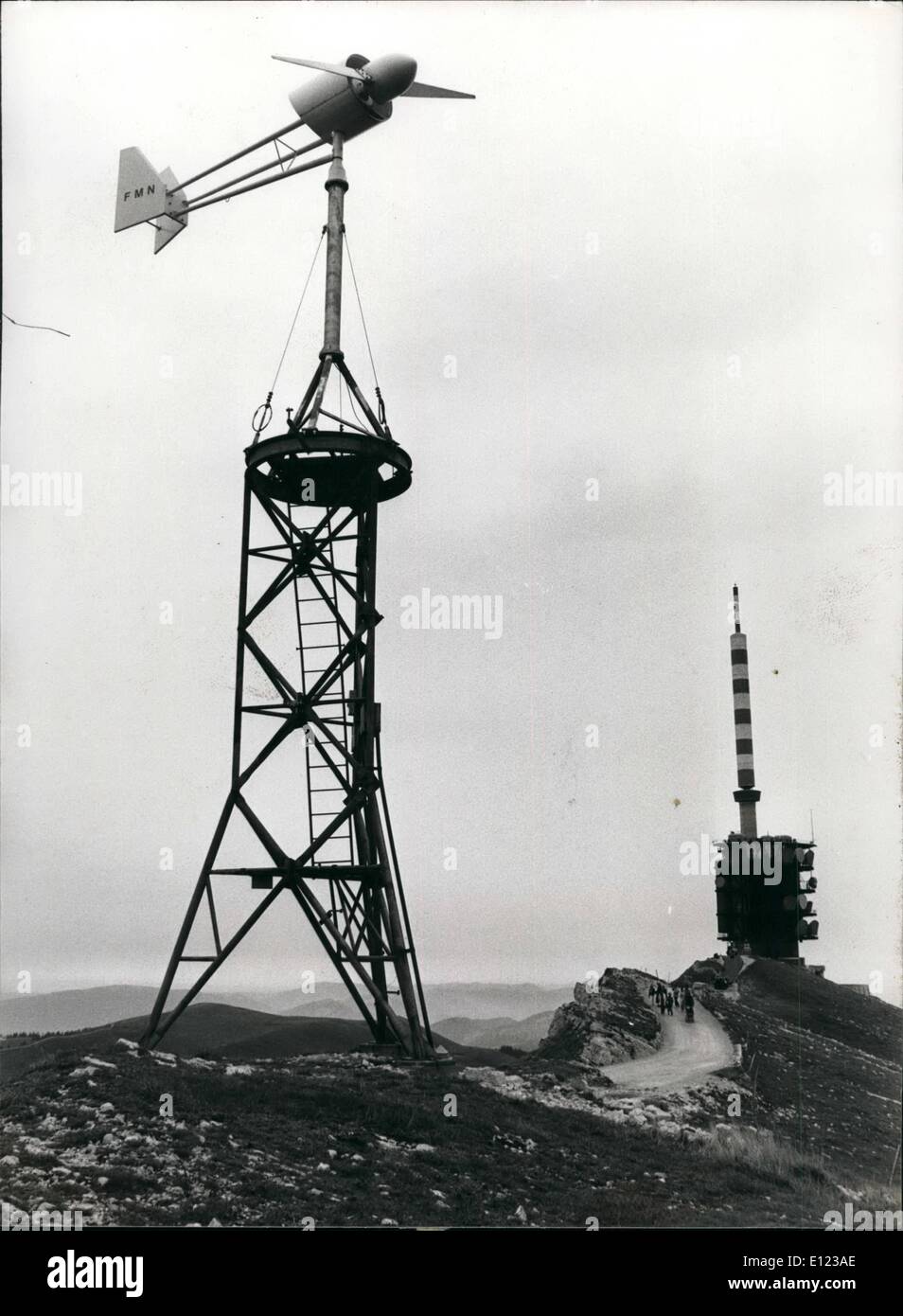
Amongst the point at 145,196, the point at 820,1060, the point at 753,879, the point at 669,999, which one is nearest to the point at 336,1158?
the point at 145,196

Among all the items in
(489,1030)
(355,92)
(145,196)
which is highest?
(355,92)

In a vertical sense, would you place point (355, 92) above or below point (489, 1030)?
above

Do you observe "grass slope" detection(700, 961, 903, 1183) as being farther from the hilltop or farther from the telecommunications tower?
the telecommunications tower

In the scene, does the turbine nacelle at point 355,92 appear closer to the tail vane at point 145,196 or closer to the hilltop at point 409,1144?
the tail vane at point 145,196

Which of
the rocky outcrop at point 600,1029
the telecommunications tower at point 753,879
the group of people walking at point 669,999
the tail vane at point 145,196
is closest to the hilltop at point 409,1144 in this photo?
the rocky outcrop at point 600,1029

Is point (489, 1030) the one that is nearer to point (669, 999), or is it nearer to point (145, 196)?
point (669, 999)
